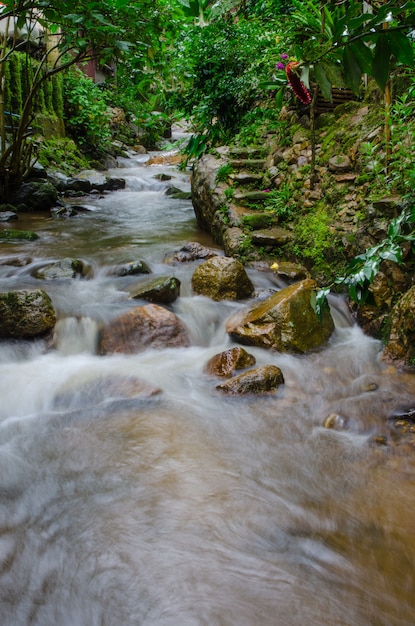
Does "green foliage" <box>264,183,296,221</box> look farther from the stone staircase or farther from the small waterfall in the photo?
the small waterfall

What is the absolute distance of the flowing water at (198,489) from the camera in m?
1.84

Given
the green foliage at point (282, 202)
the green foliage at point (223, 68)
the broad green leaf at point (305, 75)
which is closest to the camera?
the broad green leaf at point (305, 75)

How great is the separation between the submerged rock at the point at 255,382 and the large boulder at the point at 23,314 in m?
1.91

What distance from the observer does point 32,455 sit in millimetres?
2863

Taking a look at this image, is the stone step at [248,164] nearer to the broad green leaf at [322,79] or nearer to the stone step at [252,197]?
the stone step at [252,197]

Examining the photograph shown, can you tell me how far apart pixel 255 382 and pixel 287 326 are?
883 millimetres

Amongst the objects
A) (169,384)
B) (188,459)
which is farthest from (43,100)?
(188,459)

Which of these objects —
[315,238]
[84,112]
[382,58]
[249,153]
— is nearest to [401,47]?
[382,58]

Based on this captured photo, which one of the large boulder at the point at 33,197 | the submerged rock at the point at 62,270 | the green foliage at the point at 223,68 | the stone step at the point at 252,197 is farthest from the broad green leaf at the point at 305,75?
the large boulder at the point at 33,197

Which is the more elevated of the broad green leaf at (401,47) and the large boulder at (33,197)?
the broad green leaf at (401,47)

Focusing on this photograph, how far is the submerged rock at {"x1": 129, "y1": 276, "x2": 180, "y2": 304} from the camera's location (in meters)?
4.95

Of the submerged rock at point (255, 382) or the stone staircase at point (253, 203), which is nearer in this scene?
the submerged rock at point (255, 382)

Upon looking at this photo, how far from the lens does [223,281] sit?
199 inches

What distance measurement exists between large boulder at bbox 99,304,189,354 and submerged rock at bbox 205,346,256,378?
610 mm
